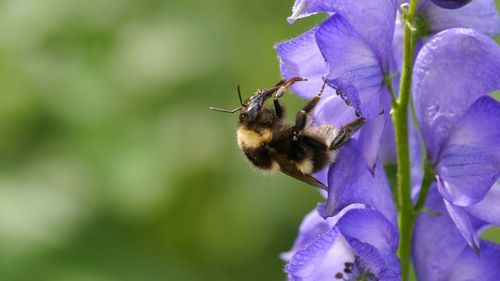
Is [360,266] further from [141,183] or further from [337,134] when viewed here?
[141,183]

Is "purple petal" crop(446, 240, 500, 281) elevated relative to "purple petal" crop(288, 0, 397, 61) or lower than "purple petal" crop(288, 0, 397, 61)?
lower

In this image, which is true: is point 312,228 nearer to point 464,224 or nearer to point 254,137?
point 254,137

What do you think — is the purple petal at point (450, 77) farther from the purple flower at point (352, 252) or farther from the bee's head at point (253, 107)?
the bee's head at point (253, 107)

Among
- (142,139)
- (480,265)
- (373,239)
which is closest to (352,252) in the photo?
(373,239)

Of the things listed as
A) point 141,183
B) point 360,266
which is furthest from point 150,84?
point 360,266

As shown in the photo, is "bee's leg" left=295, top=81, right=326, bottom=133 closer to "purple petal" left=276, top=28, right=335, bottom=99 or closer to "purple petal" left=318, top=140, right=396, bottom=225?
"purple petal" left=276, top=28, right=335, bottom=99

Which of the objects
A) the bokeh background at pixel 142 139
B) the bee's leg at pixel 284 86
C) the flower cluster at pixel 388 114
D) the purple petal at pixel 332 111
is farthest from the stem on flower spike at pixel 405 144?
the bokeh background at pixel 142 139

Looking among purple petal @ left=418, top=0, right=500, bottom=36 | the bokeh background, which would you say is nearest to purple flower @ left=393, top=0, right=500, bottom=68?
purple petal @ left=418, top=0, right=500, bottom=36
